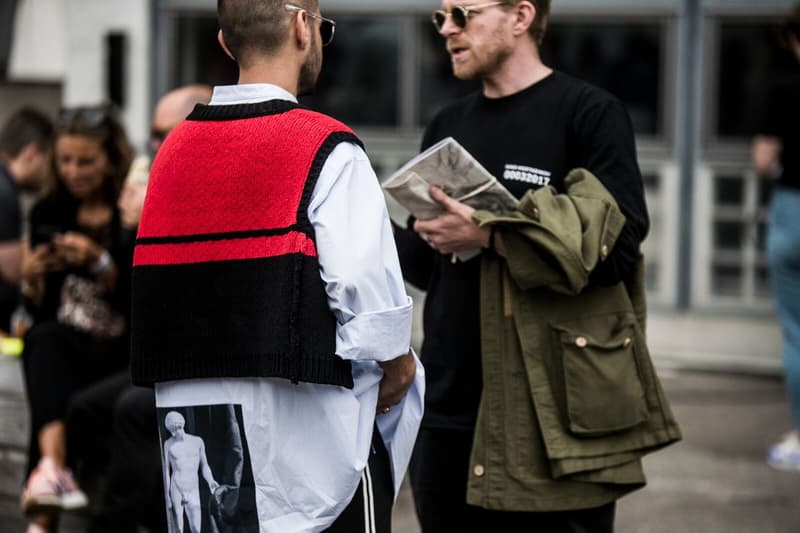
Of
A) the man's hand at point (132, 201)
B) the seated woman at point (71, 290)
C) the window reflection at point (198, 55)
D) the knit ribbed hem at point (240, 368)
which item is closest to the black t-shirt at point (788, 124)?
the seated woman at point (71, 290)

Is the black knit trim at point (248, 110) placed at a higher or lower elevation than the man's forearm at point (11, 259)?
higher

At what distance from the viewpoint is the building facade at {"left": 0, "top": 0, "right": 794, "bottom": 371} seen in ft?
29.1

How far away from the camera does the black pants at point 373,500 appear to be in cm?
295

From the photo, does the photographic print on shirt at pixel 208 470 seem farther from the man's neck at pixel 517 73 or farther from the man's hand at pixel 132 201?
the man's hand at pixel 132 201

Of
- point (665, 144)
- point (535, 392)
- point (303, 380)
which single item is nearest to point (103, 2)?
point (665, 144)

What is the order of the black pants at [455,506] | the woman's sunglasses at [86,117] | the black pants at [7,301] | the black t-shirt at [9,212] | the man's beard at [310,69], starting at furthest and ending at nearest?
1. the black pants at [7,301]
2. the black t-shirt at [9,212]
3. the woman's sunglasses at [86,117]
4. the black pants at [455,506]
5. the man's beard at [310,69]

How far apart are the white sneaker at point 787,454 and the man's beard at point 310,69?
14.3ft

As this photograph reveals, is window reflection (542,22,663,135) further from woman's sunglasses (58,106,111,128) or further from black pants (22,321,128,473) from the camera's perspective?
black pants (22,321,128,473)

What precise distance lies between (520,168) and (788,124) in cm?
342

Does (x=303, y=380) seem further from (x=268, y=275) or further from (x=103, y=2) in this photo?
(x=103, y=2)

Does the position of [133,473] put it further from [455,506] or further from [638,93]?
[638,93]

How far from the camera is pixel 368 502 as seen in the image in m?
2.99

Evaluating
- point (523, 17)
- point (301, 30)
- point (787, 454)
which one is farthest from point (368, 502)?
point (787, 454)

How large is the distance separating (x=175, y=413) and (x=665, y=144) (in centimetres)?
653
